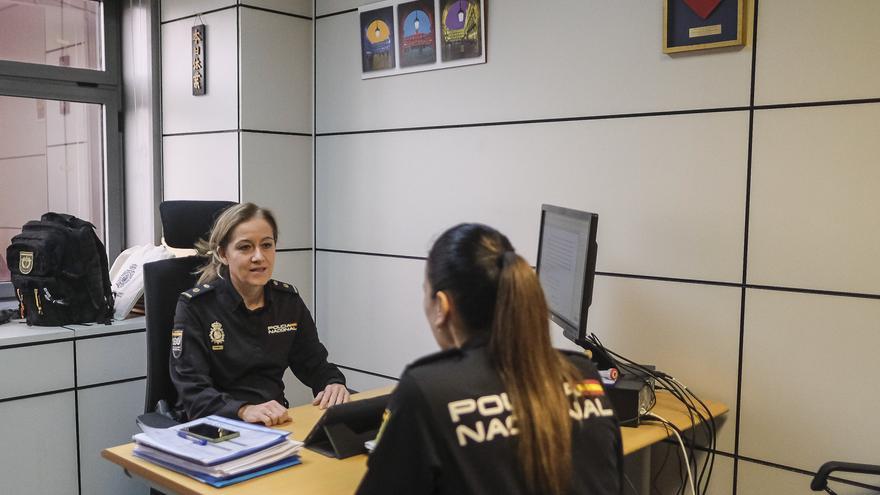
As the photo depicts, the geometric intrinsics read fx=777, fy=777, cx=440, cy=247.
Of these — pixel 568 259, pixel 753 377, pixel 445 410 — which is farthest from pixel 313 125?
pixel 445 410

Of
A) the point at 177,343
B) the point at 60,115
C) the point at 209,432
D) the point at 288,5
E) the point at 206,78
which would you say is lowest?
the point at 209,432

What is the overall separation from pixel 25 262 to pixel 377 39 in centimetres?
174

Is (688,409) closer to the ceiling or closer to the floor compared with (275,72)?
closer to the floor

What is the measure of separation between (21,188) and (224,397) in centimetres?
216

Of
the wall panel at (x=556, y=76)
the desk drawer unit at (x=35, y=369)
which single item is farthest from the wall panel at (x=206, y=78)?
the desk drawer unit at (x=35, y=369)

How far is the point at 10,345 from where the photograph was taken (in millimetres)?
2939

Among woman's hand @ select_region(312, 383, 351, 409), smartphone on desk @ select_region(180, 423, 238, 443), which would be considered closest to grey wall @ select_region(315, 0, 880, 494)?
woman's hand @ select_region(312, 383, 351, 409)

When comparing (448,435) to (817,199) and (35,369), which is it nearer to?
(817,199)

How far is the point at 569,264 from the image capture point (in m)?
2.34

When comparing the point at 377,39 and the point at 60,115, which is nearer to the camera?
Result: the point at 377,39

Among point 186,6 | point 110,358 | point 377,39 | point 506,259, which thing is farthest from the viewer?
point 186,6

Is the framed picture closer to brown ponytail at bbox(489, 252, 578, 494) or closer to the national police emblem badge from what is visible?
brown ponytail at bbox(489, 252, 578, 494)

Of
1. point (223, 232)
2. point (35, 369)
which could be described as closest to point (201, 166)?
point (35, 369)

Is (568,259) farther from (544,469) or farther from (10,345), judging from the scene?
(10,345)
